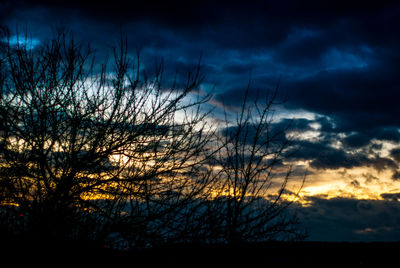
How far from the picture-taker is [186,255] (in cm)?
450

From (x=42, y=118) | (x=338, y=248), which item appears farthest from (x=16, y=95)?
(x=338, y=248)

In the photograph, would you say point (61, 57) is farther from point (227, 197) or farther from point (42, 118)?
point (227, 197)

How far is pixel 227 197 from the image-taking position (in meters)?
5.95

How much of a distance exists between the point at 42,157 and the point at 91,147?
30.2 inches

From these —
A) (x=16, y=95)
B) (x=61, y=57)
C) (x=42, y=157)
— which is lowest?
(x=42, y=157)

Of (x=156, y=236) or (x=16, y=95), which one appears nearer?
(x=156, y=236)

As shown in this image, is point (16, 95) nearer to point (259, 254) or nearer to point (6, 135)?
point (6, 135)

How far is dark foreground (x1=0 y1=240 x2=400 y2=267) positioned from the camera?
13.6ft

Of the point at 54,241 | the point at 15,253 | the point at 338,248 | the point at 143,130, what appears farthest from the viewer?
the point at 143,130

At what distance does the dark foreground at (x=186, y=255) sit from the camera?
13.6 feet

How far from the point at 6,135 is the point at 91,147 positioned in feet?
4.25

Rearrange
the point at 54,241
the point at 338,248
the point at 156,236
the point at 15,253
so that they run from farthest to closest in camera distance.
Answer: the point at 338,248
the point at 156,236
the point at 54,241
the point at 15,253

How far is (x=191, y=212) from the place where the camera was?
5.04 meters

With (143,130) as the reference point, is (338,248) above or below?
below
